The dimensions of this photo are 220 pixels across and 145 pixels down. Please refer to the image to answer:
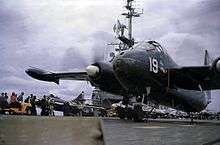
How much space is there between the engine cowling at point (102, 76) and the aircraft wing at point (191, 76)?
4.85ft

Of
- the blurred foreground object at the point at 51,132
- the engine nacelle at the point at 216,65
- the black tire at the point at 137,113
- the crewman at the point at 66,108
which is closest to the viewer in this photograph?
the blurred foreground object at the point at 51,132

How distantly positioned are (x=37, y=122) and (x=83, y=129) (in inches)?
6.6

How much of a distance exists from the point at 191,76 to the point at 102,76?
2.29 metres

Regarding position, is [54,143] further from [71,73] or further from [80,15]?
[71,73]

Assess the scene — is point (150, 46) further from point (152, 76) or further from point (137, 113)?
point (137, 113)

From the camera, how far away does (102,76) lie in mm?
9055

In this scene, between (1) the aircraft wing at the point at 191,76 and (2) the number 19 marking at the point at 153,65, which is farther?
(1) the aircraft wing at the point at 191,76

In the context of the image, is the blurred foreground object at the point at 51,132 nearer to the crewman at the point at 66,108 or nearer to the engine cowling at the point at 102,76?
the engine cowling at the point at 102,76

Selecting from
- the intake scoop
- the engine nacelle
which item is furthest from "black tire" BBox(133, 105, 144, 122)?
the engine nacelle

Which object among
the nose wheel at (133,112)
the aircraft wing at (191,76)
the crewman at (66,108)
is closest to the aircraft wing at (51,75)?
the crewman at (66,108)

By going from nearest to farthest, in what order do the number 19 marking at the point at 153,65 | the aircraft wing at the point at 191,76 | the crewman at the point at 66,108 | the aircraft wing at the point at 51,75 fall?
the number 19 marking at the point at 153,65
the aircraft wing at the point at 191,76
the aircraft wing at the point at 51,75
the crewman at the point at 66,108

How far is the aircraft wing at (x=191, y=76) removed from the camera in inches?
349

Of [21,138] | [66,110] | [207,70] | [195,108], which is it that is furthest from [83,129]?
[66,110]

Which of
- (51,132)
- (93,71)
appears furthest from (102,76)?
(51,132)
